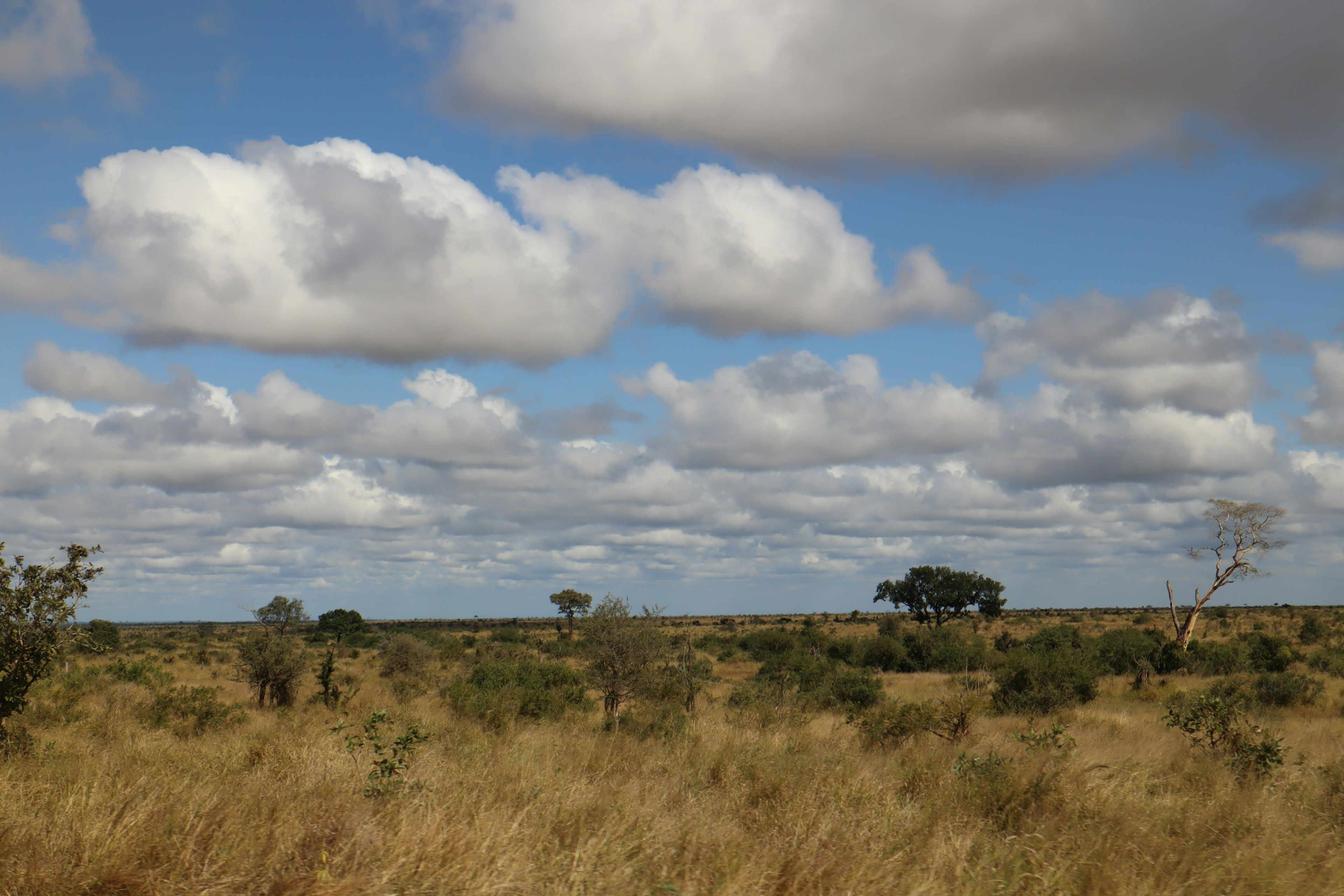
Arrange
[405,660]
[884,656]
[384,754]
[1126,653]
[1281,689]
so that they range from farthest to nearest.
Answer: [884,656] < [405,660] < [1126,653] < [1281,689] < [384,754]

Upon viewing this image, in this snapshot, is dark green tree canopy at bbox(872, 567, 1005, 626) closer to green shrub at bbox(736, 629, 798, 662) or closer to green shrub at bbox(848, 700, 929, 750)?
green shrub at bbox(736, 629, 798, 662)

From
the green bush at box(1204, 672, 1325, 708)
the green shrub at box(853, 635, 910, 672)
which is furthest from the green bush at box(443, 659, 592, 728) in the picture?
the green shrub at box(853, 635, 910, 672)

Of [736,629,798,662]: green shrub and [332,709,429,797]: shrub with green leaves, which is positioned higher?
[332,709,429,797]: shrub with green leaves

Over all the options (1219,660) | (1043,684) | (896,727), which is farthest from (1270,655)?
(896,727)

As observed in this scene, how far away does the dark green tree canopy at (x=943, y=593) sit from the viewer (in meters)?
93.8

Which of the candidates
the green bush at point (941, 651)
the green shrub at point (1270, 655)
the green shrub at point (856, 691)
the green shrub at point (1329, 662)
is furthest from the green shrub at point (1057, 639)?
the green shrub at point (856, 691)

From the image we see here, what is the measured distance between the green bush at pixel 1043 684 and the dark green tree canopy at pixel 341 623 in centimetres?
7738

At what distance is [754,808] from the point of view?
9055 millimetres

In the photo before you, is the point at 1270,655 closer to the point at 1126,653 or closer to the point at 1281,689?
the point at 1126,653

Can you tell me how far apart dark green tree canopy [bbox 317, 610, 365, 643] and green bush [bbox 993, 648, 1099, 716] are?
77.4 meters

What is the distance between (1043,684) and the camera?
30234 millimetres

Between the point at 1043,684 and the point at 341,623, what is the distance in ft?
286

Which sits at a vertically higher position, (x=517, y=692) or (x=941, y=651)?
(x=517, y=692)

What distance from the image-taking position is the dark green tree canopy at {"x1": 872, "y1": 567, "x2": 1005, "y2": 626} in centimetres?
9381
